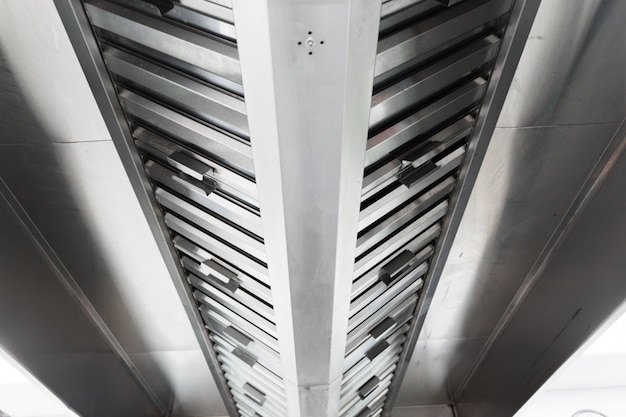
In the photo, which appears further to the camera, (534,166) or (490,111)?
(534,166)

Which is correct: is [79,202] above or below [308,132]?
above

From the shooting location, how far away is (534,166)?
1.94m

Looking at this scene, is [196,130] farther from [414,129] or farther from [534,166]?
[534,166]

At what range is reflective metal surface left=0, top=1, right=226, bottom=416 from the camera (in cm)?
146

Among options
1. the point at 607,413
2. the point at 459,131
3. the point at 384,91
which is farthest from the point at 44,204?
the point at 607,413

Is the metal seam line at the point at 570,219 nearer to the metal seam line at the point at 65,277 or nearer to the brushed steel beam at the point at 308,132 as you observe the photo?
the brushed steel beam at the point at 308,132

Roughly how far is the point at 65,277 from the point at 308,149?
1853 millimetres

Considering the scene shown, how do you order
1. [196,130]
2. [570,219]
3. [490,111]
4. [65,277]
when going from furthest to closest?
[65,277], [570,219], [490,111], [196,130]

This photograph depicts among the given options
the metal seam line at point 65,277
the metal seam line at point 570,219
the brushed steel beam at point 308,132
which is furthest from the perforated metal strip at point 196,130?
the metal seam line at point 570,219

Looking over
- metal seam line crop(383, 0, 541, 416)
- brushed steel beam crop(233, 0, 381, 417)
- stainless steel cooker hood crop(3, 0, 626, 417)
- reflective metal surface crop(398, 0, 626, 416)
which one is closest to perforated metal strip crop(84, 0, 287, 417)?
stainless steel cooker hood crop(3, 0, 626, 417)

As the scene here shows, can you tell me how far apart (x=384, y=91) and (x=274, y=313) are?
1.01 m

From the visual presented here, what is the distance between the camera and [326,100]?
3.10 feet

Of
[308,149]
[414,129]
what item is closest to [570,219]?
[414,129]

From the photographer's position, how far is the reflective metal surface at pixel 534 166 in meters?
1.51
